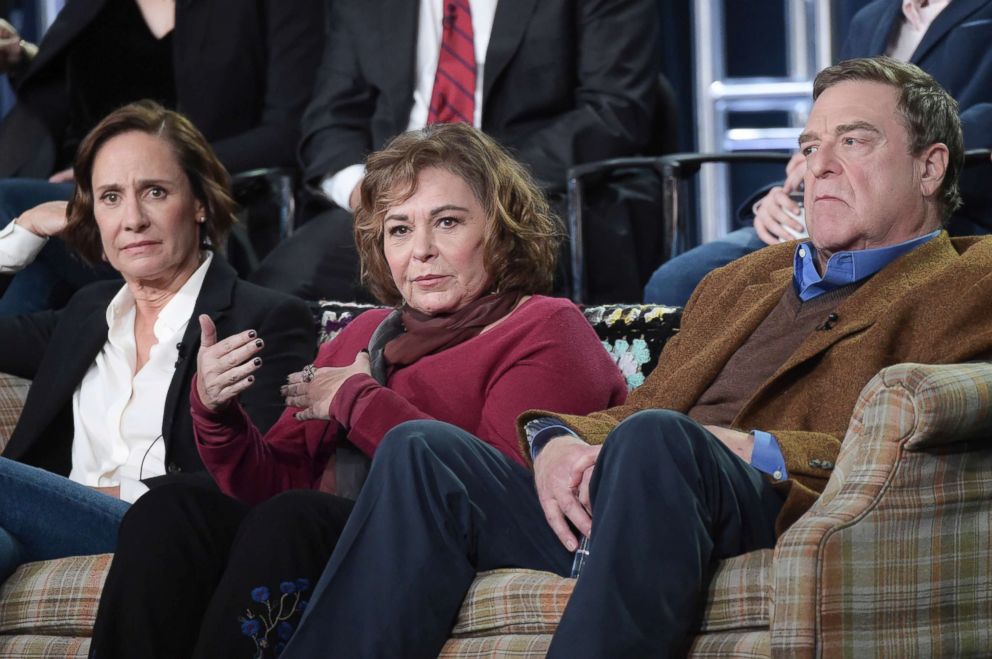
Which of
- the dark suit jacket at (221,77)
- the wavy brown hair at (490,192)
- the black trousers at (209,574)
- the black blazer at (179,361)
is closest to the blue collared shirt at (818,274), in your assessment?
the black trousers at (209,574)

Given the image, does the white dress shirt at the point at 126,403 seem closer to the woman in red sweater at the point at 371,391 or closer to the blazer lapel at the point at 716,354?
the woman in red sweater at the point at 371,391

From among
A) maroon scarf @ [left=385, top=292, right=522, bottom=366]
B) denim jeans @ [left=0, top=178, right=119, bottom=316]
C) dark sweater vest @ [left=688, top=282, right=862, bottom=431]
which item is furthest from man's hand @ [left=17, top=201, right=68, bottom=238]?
dark sweater vest @ [left=688, top=282, right=862, bottom=431]

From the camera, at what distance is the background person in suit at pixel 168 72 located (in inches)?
147

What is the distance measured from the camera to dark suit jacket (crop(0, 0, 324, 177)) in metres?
3.74

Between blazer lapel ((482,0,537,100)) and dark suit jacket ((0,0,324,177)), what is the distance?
2.15 feet

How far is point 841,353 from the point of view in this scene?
6.51 feet

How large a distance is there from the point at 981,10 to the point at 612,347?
1.08 m

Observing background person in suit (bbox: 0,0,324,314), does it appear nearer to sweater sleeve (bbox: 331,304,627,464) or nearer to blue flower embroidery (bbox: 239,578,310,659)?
sweater sleeve (bbox: 331,304,627,464)

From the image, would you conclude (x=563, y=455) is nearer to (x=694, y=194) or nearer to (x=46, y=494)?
(x=46, y=494)

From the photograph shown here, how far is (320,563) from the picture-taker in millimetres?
1980

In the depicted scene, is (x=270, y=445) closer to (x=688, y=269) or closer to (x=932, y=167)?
(x=688, y=269)

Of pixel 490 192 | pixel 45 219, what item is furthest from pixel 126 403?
pixel 490 192

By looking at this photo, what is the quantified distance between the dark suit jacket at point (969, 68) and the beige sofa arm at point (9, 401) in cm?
172

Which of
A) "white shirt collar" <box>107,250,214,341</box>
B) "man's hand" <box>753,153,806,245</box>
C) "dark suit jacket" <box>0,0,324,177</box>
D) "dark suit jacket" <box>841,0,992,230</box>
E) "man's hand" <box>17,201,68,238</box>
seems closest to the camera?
"white shirt collar" <box>107,250,214,341</box>
